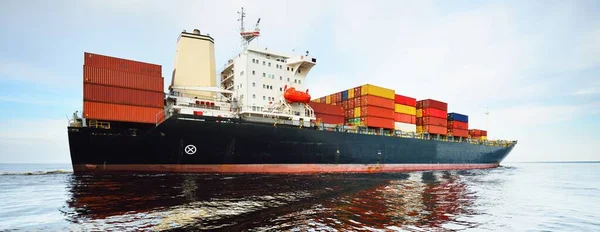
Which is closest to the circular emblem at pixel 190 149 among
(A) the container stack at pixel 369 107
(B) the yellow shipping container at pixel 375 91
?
(A) the container stack at pixel 369 107

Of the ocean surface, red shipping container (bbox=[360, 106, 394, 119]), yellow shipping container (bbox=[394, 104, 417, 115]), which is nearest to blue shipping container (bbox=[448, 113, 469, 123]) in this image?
yellow shipping container (bbox=[394, 104, 417, 115])

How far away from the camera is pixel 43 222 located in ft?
26.7

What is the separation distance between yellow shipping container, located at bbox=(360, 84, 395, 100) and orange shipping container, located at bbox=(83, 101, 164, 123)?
23021 millimetres

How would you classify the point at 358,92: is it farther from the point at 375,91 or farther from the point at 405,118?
the point at 405,118

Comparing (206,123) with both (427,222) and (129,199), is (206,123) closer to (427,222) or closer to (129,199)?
(129,199)

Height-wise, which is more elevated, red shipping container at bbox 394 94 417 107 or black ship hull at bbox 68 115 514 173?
red shipping container at bbox 394 94 417 107

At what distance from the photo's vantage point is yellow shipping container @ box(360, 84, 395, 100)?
3400 cm

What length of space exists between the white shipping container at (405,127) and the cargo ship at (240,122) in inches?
5.8

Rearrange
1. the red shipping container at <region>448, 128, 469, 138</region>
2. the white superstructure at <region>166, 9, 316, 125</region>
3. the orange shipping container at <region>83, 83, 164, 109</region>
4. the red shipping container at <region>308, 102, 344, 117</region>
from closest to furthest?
the orange shipping container at <region>83, 83, 164, 109</region>, the white superstructure at <region>166, 9, 316, 125</region>, the red shipping container at <region>308, 102, 344, 117</region>, the red shipping container at <region>448, 128, 469, 138</region>

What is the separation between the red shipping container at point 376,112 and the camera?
33.2m

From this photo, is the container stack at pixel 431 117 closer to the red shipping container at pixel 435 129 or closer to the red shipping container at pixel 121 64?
the red shipping container at pixel 435 129

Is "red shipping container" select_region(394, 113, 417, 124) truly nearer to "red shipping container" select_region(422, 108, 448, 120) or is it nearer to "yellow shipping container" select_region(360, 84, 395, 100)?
"red shipping container" select_region(422, 108, 448, 120)

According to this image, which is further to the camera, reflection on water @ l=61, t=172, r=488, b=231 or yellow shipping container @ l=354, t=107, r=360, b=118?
yellow shipping container @ l=354, t=107, r=360, b=118

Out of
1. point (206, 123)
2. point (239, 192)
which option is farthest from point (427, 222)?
point (206, 123)
